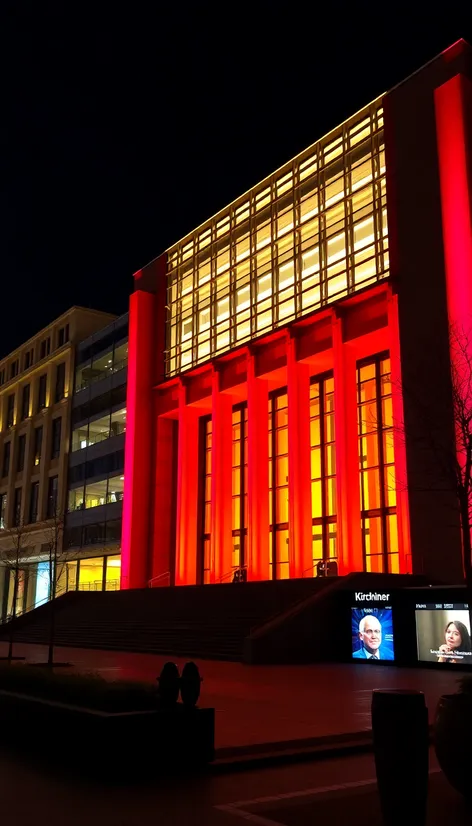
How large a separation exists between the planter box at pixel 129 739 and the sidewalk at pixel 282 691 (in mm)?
665

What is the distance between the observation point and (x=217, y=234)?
148 feet

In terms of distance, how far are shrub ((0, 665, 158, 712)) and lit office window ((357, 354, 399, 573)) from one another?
2511cm

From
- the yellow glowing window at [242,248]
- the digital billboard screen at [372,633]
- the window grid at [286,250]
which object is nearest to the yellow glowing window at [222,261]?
the window grid at [286,250]

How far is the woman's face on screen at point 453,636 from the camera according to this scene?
20.2 metres

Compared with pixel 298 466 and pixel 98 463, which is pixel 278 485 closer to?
pixel 298 466

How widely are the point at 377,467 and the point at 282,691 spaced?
69.5ft

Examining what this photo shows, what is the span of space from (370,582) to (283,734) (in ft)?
52.6

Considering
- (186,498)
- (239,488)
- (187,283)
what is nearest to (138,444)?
(186,498)

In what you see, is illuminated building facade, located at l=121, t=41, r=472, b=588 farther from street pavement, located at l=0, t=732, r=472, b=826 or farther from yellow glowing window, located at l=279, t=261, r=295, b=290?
street pavement, located at l=0, t=732, r=472, b=826

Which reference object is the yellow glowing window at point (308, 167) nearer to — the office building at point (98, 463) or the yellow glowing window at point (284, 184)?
the yellow glowing window at point (284, 184)

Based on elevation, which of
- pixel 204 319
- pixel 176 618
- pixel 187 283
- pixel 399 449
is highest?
pixel 187 283

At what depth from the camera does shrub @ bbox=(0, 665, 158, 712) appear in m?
9.06

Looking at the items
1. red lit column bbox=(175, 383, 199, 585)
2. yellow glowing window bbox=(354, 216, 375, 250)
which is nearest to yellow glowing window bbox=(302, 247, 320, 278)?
yellow glowing window bbox=(354, 216, 375, 250)

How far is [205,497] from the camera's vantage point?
152ft
